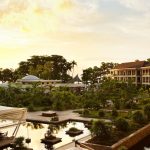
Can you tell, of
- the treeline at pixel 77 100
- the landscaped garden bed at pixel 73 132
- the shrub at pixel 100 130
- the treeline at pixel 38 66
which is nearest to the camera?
the shrub at pixel 100 130

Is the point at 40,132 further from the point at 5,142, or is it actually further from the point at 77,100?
the point at 77,100

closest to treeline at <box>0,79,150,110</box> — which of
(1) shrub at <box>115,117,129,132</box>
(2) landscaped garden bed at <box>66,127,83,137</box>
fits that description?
(2) landscaped garden bed at <box>66,127,83,137</box>

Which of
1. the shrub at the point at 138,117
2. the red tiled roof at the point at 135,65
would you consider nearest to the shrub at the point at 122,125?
the shrub at the point at 138,117

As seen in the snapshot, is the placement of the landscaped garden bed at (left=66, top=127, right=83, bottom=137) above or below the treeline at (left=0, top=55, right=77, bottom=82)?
below

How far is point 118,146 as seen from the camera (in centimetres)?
2202

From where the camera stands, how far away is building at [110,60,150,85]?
85.6 metres

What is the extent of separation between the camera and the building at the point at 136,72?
281 feet

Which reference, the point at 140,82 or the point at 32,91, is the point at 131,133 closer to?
the point at 32,91

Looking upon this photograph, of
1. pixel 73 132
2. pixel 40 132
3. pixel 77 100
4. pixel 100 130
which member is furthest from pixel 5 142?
pixel 77 100

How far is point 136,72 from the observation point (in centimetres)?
8869

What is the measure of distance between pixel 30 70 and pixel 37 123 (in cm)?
6409

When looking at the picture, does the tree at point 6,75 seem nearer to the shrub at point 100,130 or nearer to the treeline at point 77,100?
→ the treeline at point 77,100

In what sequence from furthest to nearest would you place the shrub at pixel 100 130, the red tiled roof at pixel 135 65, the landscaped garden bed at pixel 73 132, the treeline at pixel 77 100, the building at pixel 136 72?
the red tiled roof at pixel 135 65 → the building at pixel 136 72 → the treeline at pixel 77 100 → the landscaped garden bed at pixel 73 132 → the shrub at pixel 100 130

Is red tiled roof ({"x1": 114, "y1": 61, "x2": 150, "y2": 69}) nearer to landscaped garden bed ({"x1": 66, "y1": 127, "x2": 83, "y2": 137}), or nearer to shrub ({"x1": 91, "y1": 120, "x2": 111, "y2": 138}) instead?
landscaped garden bed ({"x1": 66, "y1": 127, "x2": 83, "y2": 137})
